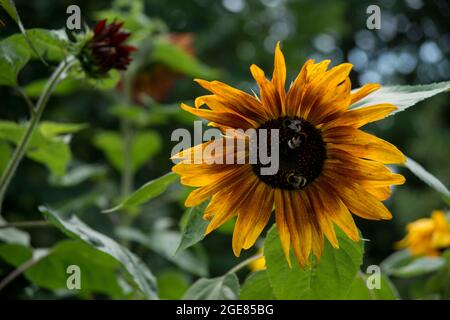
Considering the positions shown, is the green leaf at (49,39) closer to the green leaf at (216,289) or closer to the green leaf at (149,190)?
the green leaf at (149,190)

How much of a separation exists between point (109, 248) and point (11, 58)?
0.92 feet

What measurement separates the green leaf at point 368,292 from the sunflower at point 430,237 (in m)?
0.53

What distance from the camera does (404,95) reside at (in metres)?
0.79

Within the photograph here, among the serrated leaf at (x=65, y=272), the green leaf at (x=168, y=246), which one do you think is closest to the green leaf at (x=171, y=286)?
the green leaf at (x=168, y=246)

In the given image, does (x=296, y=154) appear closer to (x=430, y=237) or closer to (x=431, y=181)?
(x=431, y=181)

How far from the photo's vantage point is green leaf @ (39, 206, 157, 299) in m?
0.83

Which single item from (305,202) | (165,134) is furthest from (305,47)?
(305,202)

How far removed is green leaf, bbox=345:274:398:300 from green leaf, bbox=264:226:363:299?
11 centimetres

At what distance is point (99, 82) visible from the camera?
39.1 inches

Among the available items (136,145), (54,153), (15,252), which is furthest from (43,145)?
(136,145)

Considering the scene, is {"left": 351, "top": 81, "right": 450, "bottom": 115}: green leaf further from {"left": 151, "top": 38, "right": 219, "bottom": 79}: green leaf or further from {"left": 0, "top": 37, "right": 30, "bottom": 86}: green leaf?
{"left": 151, "top": 38, "right": 219, "bottom": 79}: green leaf
